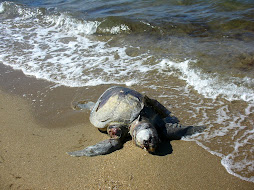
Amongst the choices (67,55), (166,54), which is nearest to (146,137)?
(166,54)

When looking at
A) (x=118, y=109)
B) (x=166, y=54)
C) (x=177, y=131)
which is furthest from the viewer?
(x=166, y=54)

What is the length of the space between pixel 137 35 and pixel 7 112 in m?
4.70

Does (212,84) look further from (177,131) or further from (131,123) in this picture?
(131,123)

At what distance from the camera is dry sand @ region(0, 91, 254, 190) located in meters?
2.63

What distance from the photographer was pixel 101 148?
10.1 ft

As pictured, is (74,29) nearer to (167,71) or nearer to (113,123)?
(167,71)

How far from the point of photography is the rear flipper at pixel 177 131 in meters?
3.23

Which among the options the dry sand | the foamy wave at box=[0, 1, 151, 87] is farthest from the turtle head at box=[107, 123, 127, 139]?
the foamy wave at box=[0, 1, 151, 87]

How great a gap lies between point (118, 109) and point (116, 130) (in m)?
0.32

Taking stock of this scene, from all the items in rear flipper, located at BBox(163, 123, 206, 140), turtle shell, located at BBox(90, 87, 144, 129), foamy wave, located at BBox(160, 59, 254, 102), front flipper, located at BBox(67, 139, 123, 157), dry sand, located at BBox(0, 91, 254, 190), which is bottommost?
dry sand, located at BBox(0, 91, 254, 190)

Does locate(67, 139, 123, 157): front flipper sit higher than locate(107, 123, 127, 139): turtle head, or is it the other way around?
locate(107, 123, 127, 139): turtle head

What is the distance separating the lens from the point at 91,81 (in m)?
4.96

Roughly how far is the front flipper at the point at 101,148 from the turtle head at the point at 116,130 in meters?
0.08

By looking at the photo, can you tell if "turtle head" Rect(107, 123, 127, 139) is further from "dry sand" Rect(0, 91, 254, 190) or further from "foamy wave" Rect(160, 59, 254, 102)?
"foamy wave" Rect(160, 59, 254, 102)
